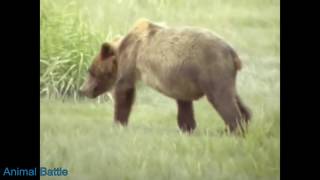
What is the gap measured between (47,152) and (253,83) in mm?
1053

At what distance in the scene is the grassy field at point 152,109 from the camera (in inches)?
182

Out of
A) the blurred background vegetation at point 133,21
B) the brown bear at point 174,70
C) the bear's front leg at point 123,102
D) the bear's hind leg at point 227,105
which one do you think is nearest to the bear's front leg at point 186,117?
the brown bear at point 174,70

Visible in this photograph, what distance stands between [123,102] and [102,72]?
23 cm

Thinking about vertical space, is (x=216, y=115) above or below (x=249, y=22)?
below

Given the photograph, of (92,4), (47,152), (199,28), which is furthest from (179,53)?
(47,152)

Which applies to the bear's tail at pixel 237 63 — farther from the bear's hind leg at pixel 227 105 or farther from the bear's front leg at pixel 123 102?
the bear's front leg at pixel 123 102

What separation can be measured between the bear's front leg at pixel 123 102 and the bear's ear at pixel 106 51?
0.16 metres

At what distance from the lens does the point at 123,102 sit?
484 centimetres

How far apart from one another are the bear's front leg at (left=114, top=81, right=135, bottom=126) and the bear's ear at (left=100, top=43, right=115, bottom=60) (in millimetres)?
160

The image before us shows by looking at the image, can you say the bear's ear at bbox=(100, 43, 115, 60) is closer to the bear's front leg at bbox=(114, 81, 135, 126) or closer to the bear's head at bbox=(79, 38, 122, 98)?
the bear's head at bbox=(79, 38, 122, 98)

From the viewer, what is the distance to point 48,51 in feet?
15.6

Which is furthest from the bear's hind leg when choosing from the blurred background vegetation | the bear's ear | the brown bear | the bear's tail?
the bear's ear

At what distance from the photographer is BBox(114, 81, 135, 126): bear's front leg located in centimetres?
480

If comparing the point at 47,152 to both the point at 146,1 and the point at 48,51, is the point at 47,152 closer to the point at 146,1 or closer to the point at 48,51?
A: the point at 48,51
